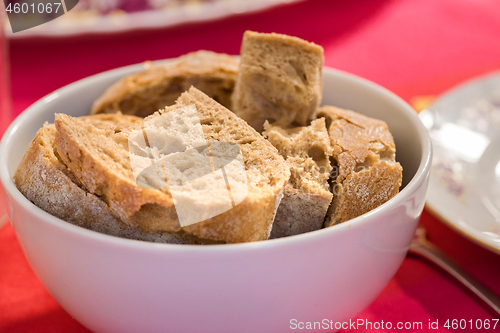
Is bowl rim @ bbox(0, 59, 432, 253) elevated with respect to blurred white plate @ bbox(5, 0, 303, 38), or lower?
elevated

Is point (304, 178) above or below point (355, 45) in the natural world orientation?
above

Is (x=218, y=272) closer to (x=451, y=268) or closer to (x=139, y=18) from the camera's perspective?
(x=451, y=268)

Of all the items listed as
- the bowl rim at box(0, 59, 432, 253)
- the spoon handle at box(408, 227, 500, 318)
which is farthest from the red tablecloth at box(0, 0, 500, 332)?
the bowl rim at box(0, 59, 432, 253)

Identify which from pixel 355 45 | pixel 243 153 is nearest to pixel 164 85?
pixel 243 153

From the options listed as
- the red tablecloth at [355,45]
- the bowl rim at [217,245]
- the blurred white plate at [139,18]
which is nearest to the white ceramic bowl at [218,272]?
the bowl rim at [217,245]

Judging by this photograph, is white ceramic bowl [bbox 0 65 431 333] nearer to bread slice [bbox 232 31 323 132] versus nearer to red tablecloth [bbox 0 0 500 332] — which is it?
bread slice [bbox 232 31 323 132]

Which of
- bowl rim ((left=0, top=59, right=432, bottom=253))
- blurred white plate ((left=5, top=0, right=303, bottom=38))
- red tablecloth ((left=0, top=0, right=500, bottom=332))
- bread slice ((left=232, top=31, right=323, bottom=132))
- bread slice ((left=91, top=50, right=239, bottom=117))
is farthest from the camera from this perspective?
blurred white plate ((left=5, top=0, right=303, bottom=38))
